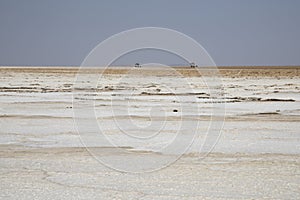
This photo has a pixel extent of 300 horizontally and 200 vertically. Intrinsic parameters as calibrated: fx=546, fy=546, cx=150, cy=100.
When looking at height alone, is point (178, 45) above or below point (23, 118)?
above

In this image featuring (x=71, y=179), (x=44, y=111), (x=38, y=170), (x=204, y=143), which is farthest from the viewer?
(x=44, y=111)

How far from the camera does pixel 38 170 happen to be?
781 centimetres

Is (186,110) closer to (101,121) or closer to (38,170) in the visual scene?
(101,121)

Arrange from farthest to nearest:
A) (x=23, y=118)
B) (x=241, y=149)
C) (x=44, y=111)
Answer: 1. (x=44, y=111)
2. (x=23, y=118)
3. (x=241, y=149)

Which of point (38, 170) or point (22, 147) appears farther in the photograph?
point (22, 147)

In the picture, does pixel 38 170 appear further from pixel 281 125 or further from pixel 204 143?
pixel 281 125

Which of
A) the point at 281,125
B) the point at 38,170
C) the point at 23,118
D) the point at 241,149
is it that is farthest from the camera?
the point at 23,118

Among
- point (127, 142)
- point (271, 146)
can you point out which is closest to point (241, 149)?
point (271, 146)

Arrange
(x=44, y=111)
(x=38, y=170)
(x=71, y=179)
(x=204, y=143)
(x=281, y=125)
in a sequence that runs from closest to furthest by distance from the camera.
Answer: (x=71, y=179) → (x=38, y=170) → (x=204, y=143) → (x=281, y=125) → (x=44, y=111)

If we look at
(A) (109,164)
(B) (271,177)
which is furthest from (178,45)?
(B) (271,177)

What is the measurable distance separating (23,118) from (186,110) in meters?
5.35

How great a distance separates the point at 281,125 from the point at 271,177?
6054 mm

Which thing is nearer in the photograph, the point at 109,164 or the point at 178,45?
the point at 109,164

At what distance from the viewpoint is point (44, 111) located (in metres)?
16.9
